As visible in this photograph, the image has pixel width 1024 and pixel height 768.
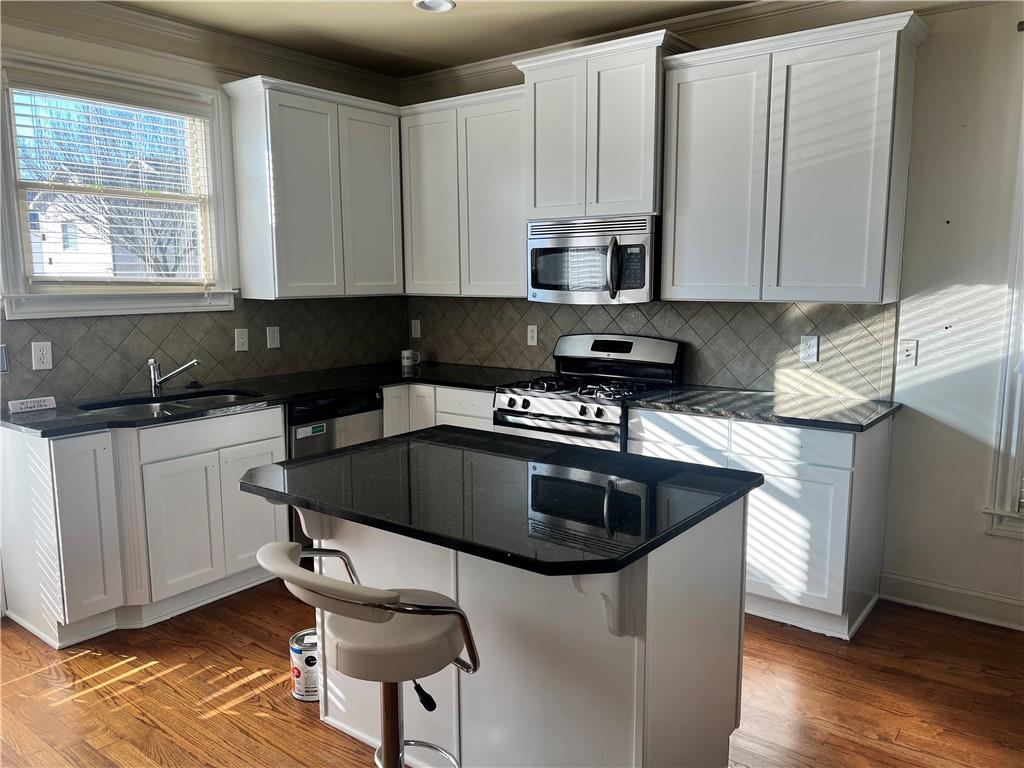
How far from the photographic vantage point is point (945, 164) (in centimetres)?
316

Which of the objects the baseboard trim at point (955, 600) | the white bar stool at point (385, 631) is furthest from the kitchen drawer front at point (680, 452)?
the white bar stool at point (385, 631)

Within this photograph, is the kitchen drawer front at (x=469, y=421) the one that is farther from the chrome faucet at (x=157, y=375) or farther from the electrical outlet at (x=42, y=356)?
the electrical outlet at (x=42, y=356)

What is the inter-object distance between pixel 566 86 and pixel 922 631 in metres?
2.88

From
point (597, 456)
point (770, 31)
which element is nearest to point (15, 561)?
point (597, 456)

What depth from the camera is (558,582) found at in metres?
1.90

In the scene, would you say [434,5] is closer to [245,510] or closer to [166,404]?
[166,404]

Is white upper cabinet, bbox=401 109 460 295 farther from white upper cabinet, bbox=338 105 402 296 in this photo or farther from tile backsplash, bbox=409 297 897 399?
tile backsplash, bbox=409 297 897 399

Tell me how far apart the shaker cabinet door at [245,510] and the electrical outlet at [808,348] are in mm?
2472

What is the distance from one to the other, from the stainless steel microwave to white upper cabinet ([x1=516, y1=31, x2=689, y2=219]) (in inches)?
2.9

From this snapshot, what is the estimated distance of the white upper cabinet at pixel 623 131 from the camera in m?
3.44

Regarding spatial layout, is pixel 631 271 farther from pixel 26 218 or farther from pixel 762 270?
pixel 26 218

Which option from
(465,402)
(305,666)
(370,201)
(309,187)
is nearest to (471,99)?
(370,201)

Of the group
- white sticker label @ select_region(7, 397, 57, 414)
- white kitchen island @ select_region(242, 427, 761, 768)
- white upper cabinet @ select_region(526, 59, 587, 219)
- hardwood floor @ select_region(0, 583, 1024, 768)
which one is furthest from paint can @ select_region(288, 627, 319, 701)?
white upper cabinet @ select_region(526, 59, 587, 219)

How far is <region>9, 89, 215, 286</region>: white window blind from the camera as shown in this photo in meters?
3.26
